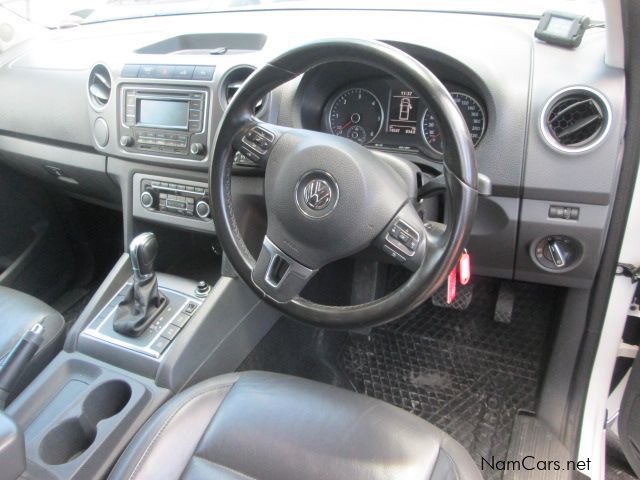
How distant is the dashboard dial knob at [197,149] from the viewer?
124 cm

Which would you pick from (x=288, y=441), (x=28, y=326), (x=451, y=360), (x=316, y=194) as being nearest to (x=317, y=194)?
(x=316, y=194)

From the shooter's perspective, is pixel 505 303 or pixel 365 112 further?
pixel 505 303

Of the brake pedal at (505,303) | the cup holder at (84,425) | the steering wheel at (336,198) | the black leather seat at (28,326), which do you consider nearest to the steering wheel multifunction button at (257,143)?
the steering wheel at (336,198)

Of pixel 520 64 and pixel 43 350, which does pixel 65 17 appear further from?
pixel 520 64

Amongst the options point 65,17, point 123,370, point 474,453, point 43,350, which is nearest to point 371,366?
point 474,453

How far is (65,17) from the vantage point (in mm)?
2057

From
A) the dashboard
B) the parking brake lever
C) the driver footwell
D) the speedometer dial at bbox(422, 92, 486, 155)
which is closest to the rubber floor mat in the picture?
the driver footwell

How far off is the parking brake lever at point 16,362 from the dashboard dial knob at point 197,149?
49 cm

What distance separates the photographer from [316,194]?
89cm

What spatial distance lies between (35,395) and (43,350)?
0.15 meters

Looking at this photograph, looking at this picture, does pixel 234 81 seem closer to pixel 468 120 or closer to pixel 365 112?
pixel 365 112

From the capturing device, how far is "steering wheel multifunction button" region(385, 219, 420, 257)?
0.85 meters

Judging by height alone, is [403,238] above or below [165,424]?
above

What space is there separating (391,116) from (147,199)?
25.1 inches
